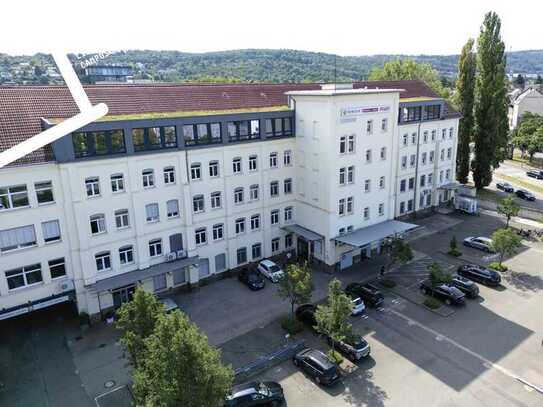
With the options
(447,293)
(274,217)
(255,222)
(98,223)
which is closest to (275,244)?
(274,217)

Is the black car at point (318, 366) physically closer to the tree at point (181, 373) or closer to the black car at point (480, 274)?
the tree at point (181, 373)

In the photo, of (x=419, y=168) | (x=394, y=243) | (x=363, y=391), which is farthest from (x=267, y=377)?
(x=419, y=168)

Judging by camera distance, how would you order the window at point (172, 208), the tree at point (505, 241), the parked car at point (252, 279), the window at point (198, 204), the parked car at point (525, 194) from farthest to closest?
1. the parked car at point (525, 194)
2. the tree at point (505, 241)
3. the parked car at point (252, 279)
4. the window at point (198, 204)
5. the window at point (172, 208)

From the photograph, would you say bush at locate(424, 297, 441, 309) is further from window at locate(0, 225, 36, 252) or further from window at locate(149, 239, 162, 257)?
window at locate(0, 225, 36, 252)

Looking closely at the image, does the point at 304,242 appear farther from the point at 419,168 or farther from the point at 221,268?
the point at 419,168

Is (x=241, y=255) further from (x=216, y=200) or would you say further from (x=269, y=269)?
(x=216, y=200)

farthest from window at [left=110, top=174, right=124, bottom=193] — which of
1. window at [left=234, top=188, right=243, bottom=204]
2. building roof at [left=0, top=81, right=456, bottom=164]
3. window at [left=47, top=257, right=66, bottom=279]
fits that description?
window at [left=234, top=188, right=243, bottom=204]

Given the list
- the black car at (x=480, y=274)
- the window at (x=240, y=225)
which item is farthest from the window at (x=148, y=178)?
the black car at (x=480, y=274)
